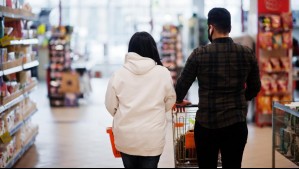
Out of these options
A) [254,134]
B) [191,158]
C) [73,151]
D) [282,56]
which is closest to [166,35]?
[282,56]

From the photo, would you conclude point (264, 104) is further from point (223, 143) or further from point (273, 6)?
point (223, 143)

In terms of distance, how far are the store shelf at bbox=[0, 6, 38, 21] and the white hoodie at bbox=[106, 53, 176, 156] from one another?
2242 mm

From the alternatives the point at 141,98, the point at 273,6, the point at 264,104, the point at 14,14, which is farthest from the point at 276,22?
the point at 141,98

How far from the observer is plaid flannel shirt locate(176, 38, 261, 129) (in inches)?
131

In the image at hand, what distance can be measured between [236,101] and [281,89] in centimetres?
544

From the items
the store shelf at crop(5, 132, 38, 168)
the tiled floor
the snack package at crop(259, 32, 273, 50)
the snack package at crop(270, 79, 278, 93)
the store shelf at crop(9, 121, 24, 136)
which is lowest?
the tiled floor

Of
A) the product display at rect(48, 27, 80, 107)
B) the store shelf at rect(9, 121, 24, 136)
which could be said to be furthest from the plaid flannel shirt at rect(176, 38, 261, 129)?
the product display at rect(48, 27, 80, 107)

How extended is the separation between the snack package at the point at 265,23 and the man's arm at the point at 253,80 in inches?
201

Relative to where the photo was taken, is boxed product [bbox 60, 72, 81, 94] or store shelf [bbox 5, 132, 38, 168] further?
boxed product [bbox 60, 72, 81, 94]

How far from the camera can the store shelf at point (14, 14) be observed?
5.20m

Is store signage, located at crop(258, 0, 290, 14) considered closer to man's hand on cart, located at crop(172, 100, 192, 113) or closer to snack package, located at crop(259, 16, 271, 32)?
snack package, located at crop(259, 16, 271, 32)

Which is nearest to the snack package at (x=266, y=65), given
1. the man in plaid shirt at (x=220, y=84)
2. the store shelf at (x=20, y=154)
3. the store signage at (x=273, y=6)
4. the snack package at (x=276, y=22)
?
the snack package at (x=276, y=22)

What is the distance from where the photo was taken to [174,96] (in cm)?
347

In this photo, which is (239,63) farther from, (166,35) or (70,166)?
(166,35)
